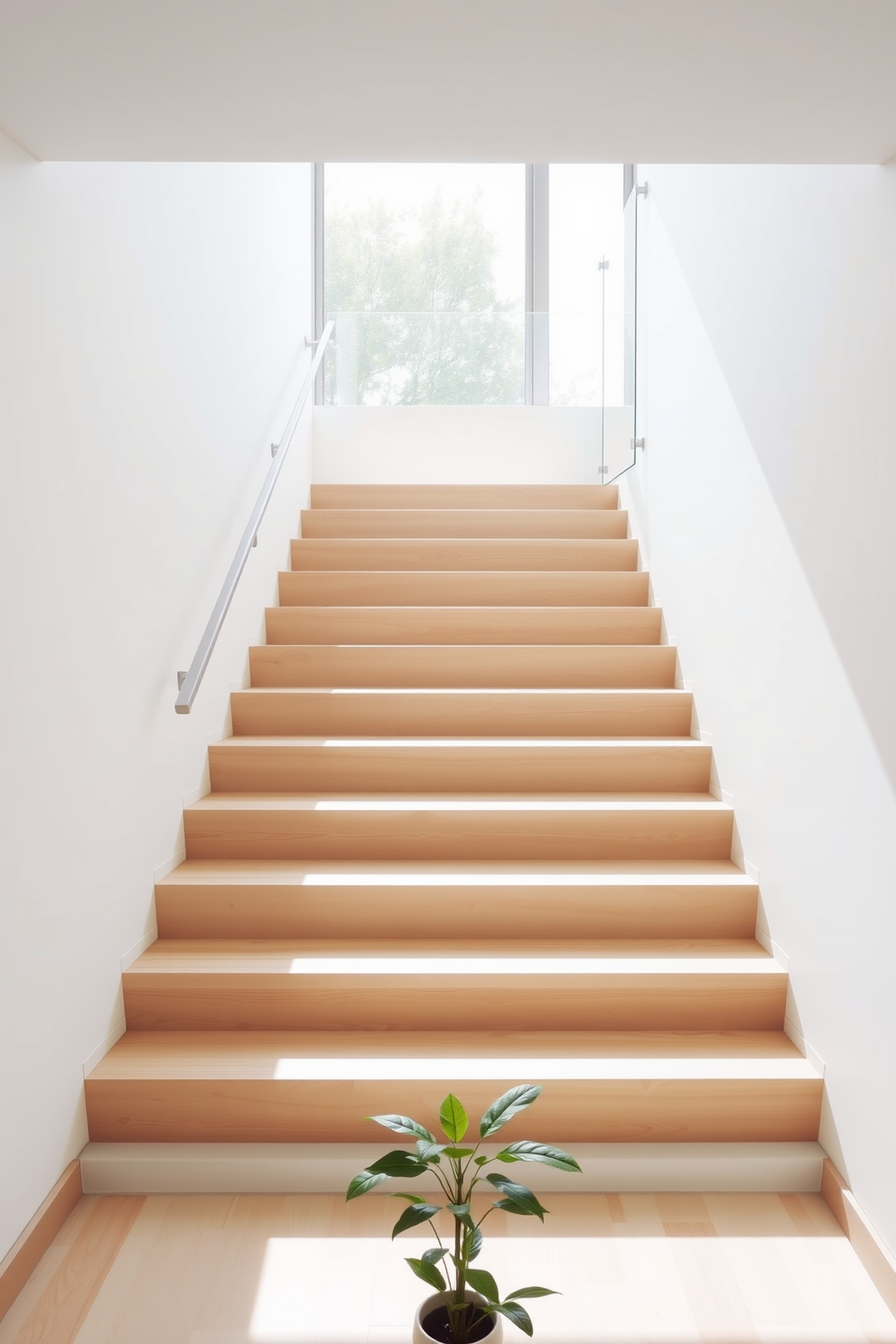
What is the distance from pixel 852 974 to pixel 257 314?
363cm

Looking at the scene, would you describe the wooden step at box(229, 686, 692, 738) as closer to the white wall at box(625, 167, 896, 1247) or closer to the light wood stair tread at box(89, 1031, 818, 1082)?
the white wall at box(625, 167, 896, 1247)

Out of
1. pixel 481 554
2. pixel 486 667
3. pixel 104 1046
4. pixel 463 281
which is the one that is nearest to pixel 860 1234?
pixel 104 1046

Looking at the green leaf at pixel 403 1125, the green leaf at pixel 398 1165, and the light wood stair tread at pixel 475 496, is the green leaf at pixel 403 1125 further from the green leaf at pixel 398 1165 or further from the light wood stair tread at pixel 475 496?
the light wood stair tread at pixel 475 496

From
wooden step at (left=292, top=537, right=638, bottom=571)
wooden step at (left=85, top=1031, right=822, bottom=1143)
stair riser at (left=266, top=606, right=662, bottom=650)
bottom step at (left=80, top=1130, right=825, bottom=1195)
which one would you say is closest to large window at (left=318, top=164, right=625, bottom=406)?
wooden step at (left=292, top=537, right=638, bottom=571)

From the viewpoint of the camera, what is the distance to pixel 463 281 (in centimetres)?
696

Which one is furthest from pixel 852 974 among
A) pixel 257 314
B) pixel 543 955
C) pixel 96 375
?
pixel 257 314

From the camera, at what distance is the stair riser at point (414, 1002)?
242cm

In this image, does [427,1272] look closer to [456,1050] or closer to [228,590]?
[456,1050]

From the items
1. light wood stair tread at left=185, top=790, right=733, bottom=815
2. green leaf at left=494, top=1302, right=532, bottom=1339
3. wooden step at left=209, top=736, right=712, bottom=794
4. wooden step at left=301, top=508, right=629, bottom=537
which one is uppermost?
wooden step at left=301, top=508, right=629, bottom=537

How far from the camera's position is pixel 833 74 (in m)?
1.57

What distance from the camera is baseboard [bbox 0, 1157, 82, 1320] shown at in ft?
5.83

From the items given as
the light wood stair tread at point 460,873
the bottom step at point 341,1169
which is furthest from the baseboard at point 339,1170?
the light wood stair tread at point 460,873

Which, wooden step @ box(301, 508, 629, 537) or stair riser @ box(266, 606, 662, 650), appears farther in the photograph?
wooden step @ box(301, 508, 629, 537)

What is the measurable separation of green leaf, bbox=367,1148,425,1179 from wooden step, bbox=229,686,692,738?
7.27ft
